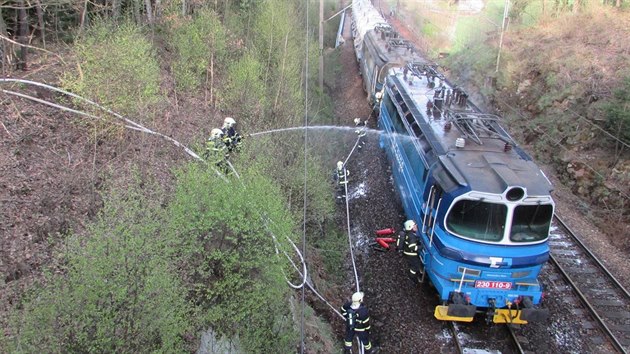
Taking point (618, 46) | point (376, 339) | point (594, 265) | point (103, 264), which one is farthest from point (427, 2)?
point (103, 264)

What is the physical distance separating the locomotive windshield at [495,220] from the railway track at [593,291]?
253 centimetres

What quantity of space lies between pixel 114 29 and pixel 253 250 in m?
8.55

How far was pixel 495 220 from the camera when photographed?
27.3ft

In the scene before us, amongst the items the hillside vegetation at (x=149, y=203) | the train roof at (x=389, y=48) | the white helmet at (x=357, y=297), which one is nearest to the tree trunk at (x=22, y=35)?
the hillside vegetation at (x=149, y=203)

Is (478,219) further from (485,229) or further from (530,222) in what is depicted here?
(530,222)

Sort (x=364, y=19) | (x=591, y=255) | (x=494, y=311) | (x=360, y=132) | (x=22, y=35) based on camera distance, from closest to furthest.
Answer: (x=494, y=311), (x=591, y=255), (x=22, y=35), (x=360, y=132), (x=364, y=19)

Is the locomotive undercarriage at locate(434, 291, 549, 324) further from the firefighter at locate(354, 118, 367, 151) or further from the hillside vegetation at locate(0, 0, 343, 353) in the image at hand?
the firefighter at locate(354, 118, 367, 151)

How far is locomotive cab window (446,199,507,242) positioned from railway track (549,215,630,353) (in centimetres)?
317

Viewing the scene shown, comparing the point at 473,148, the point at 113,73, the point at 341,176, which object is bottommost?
the point at 341,176

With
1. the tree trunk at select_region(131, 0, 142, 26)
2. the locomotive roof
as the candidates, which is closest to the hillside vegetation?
the tree trunk at select_region(131, 0, 142, 26)

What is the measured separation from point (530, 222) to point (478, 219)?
974 mm

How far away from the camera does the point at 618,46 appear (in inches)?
714

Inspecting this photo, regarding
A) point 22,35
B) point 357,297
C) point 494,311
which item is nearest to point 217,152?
point 357,297

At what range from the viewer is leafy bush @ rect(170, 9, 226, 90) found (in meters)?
14.9
